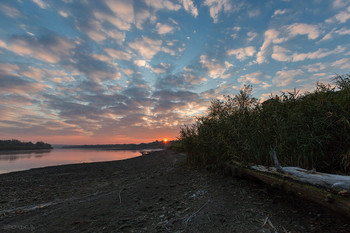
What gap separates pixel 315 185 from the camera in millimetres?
2484

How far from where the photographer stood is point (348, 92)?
3.58 metres

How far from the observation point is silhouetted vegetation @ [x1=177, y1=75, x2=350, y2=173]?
3.46 meters

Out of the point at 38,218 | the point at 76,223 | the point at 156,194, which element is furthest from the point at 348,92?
the point at 38,218

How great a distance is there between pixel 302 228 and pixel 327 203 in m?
0.52

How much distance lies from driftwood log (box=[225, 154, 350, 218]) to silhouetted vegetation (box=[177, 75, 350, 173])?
0.87 metres

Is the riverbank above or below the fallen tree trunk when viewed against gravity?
below

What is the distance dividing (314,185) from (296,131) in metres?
1.65

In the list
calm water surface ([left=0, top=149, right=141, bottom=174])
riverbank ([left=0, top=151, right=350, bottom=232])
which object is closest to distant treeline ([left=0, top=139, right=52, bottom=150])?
calm water surface ([left=0, top=149, right=141, bottom=174])

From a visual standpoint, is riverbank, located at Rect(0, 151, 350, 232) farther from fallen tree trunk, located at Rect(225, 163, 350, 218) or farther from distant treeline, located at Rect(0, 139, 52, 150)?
distant treeline, located at Rect(0, 139, 52, 150)

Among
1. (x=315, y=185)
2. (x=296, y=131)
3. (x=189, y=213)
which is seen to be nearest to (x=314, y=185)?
(x=315, y=185)

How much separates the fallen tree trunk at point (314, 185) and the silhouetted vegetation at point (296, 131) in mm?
865

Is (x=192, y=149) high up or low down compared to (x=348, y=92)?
down

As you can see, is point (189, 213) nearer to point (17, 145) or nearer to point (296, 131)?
point (296, 131)

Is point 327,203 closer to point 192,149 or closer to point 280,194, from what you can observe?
point 280,194
